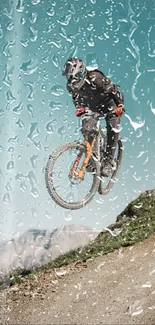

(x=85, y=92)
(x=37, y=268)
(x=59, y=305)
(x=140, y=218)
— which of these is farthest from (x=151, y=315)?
(x=140, y=218)

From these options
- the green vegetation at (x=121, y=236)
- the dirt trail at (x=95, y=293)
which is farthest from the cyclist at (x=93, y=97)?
the green vegetation at (x=121, y=236)

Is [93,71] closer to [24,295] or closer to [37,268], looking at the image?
[24,295]

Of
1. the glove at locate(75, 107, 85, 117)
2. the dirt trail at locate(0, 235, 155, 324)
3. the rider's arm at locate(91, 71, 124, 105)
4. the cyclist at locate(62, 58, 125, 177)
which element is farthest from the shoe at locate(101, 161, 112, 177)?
the dirt trail at locate(0, 235, 155, 324)

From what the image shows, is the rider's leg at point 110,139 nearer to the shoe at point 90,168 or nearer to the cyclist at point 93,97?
the cyclist at point 93,97

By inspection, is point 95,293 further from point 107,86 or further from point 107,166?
point 107,86

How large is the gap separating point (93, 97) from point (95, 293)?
4368 mm

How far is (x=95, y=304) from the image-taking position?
13.9 m

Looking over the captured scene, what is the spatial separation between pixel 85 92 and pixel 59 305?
185 inches

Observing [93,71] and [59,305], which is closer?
[93,71]

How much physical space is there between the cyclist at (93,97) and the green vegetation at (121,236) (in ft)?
14.1

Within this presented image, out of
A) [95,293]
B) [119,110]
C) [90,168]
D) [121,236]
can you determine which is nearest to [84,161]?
[90,168]

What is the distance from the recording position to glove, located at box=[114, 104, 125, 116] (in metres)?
13.3

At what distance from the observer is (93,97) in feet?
41.5

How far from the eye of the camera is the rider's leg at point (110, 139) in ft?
44.5
